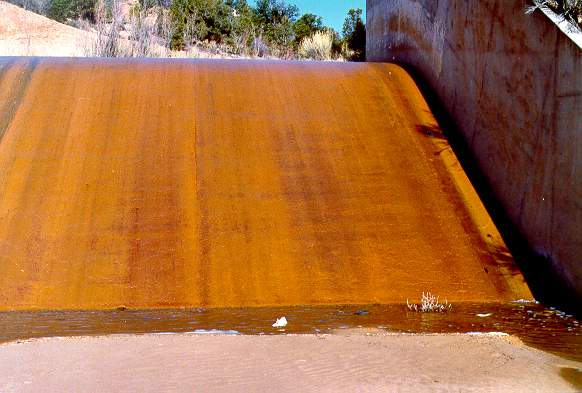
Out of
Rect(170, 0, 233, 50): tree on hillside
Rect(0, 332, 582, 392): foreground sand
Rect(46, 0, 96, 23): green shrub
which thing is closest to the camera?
Rect(0, 332, 582, 392): foreground sand

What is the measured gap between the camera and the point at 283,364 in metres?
4.46

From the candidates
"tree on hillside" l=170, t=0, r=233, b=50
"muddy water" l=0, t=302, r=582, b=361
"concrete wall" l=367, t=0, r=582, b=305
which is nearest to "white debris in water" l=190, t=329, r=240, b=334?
"muddy water" l=0, t=302, r=582, b=361

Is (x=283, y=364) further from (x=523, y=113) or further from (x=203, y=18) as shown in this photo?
(x=203, y=18)

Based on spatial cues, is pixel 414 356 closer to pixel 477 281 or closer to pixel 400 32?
pixel 477 281

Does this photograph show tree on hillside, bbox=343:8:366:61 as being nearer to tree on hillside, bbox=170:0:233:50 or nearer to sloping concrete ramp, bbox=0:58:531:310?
tree on hillside, bbox=170:0:233:50

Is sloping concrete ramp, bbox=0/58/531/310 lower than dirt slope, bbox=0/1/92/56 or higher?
lower

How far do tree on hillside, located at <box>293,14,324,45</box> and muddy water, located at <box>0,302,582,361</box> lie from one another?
21.6 meters

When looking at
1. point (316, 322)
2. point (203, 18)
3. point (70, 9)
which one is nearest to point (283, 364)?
point (316, 322)

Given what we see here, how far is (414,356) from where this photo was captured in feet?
15.4

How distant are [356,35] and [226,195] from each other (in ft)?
52.7

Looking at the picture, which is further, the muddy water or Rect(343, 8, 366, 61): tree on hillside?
Rect(343, 8, 366, 61): tree on hillside

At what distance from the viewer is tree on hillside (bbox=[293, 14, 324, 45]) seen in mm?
27984

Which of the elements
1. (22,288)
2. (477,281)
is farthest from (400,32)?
(22,288)

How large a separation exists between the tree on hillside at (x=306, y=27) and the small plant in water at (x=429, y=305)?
2143 centimetres
